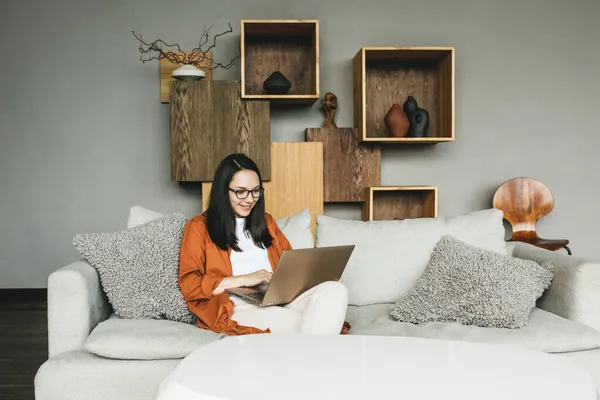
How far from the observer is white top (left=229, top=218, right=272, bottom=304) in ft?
8.89

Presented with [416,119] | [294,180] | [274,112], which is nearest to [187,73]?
[274,112]

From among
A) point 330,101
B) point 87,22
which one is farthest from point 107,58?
point 330,101

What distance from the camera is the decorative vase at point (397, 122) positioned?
15.3 feet

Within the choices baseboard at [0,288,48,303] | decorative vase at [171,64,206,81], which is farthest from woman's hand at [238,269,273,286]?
baseboard at [0,288,48,303]

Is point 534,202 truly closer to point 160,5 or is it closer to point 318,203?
point 318,203

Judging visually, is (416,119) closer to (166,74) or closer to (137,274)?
(166,74)

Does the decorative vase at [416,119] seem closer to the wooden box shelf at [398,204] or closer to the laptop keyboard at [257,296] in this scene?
the wooden box shelf at [398,204]

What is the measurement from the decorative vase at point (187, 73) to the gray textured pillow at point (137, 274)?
207 centimetres

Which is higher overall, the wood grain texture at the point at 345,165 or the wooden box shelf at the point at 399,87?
the wooden box shelf at the point at 399,87

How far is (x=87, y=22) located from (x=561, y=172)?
141 inches

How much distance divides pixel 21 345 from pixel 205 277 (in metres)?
1.83

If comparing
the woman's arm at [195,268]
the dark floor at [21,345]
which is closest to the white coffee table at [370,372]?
the woman's arm at [195,268]

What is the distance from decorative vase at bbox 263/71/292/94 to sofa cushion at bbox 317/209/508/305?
1.80 metres

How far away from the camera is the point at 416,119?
15.4 ft
